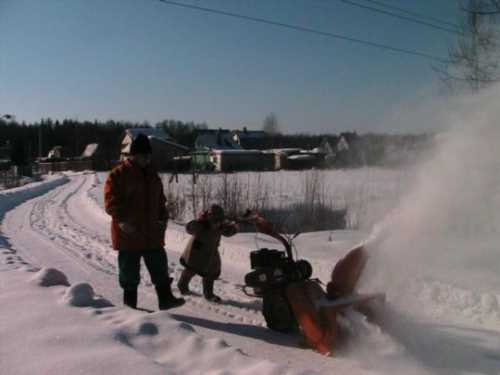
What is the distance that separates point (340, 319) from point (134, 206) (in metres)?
2.34

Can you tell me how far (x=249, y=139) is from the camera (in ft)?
279

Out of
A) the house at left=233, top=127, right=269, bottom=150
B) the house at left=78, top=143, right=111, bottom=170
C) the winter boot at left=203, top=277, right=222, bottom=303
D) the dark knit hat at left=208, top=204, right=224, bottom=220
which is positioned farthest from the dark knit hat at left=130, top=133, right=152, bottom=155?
the house at left=233, top=127, right=269, bottom=150

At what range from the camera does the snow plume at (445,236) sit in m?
4.79

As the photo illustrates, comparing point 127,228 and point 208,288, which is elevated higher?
point 127,228

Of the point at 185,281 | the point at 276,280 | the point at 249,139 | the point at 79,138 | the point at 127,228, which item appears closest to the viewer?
the point at 276,280

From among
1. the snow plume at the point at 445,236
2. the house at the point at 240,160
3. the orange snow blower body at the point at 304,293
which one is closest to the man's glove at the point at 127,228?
the orange snow blower body at the point at 304,293

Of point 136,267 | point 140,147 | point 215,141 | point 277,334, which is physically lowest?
point 277,334

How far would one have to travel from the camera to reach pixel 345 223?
11.6 meters

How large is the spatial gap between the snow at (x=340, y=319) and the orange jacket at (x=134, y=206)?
24.9 inches

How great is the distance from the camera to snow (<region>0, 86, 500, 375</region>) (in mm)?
3209

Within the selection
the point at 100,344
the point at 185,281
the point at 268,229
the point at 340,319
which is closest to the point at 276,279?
the point at 268,229

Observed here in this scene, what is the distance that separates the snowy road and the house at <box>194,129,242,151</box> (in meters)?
66.1

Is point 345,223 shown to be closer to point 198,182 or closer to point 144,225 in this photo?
point 198,182

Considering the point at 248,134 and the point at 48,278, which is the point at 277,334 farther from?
the point at 248,134
